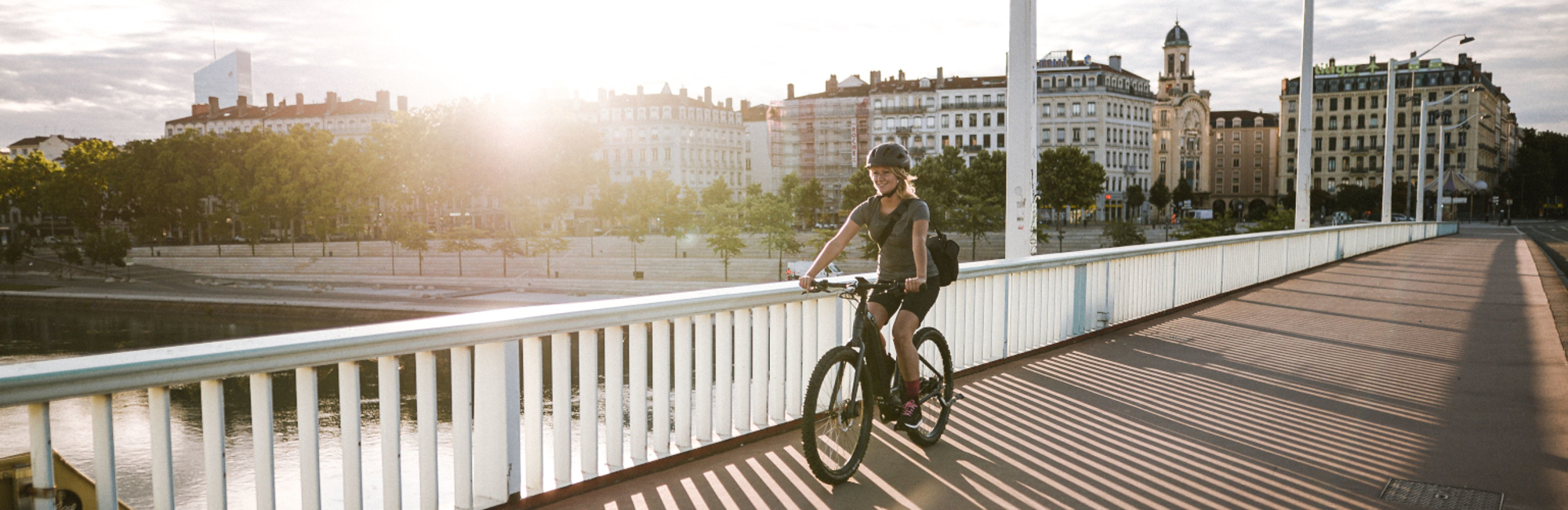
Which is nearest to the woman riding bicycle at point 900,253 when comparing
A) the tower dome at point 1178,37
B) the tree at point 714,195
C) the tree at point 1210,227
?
the tree at point 1210,227

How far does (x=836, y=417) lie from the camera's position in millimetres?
4816

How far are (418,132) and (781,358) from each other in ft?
221

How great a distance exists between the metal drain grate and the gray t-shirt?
238cm

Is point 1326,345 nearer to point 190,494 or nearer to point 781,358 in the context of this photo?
point 781,358

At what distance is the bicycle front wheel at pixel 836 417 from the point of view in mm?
4695

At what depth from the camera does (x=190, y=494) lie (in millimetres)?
16875

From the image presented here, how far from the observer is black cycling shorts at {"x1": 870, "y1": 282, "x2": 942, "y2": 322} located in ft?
17.1

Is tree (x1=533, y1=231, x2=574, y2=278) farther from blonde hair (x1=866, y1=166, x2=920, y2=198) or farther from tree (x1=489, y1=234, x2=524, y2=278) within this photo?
blonde hair (x1=866, y1=166, x2=920, y2=198)

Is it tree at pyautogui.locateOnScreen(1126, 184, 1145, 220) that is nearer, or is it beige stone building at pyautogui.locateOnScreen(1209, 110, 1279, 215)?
tree at pyautogui.locateOnScreen(1126, 184, 1145, 220)

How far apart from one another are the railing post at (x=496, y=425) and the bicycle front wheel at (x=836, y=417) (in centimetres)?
131

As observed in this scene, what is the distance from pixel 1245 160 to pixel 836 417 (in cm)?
15034

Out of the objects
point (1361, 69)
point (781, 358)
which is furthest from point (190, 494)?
point (1361, 69)

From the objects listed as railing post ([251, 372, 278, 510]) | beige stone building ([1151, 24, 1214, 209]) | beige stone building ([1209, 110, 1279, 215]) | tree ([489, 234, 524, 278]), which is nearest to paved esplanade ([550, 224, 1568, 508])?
railing post ([251, 372, 278, 510])

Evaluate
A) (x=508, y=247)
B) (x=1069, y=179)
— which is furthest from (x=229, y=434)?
(x=1069, y=179)
